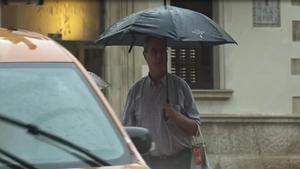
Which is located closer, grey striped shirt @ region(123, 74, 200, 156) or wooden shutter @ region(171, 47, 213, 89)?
grey striped shirt @ region(123, 74, 200, 156)

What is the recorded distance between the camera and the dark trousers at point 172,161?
545 cm

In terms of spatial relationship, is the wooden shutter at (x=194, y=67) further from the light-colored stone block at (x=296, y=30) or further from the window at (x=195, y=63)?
the light-colored stone block at (x=296, y=30)

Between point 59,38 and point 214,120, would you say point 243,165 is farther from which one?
point 59,38

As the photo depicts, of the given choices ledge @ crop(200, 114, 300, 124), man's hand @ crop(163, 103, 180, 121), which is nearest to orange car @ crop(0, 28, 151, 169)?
man's hand @ crop(163, 103, 180, 121)

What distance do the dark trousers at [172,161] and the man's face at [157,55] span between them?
650 millimetres

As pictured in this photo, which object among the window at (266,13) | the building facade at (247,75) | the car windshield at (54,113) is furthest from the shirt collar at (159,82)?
the window at (266,13)

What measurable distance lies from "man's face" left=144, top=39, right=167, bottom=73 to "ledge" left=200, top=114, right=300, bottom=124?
16.8 ft

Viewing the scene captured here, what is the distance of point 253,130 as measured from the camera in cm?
1081

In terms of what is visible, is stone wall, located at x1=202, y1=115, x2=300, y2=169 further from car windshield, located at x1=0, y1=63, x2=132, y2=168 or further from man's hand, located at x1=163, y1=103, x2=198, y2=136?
car windshield, located at x1=0, y1=63, x2=132, y2=168

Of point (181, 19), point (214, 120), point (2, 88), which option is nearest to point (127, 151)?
point (2, 88)

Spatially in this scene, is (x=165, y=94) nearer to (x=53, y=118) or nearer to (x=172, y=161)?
(x=172, y=161)

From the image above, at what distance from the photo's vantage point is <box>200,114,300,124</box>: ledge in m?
10.7

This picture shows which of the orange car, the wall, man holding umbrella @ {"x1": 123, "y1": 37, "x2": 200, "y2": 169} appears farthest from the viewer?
the wall

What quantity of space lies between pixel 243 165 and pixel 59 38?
326 centimetres
